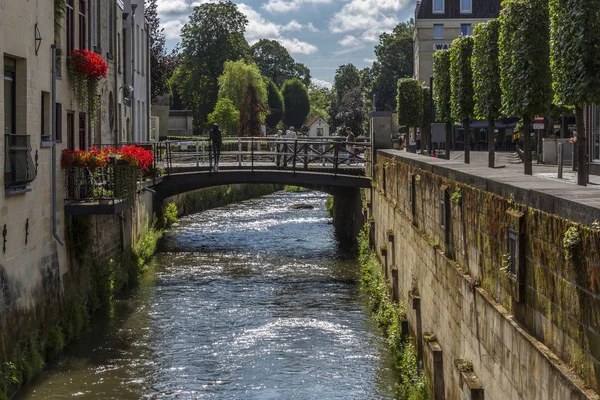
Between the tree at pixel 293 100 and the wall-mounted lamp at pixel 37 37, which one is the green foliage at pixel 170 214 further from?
the tree at pixel 293 100

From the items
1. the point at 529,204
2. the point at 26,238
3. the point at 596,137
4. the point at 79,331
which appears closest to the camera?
the point at 529,204

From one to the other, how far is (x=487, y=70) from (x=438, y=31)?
51.7 meters

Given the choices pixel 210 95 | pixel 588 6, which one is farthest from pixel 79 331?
pixel 210 95

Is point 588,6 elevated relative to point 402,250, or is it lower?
elevated

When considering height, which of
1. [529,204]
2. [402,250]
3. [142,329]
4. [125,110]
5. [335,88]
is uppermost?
[335,88]

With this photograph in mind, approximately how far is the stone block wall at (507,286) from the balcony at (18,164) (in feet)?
20.1

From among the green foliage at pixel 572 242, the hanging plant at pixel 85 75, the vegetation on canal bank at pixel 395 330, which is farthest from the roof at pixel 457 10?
the green foliage at pixel 572 242

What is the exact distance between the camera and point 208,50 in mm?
83938

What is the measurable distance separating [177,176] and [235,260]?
11.6 feet

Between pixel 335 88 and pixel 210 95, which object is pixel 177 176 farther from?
pixel 335 88

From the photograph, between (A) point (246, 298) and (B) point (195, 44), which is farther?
(B) point (195, 44)

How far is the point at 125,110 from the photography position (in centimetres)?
3027

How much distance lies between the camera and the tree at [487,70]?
20141mm

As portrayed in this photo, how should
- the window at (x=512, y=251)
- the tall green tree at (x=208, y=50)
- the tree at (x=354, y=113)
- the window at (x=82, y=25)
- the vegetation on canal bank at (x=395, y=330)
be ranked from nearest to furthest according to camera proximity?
1. the window at (x=512, y=251)
2. the vegetation on canal bank at (x=395, y=330)
3. the window at (x=82, y=25)
4. the tree at (x=354, y=113)
5. the tall green tree at (x=208, y=50)
